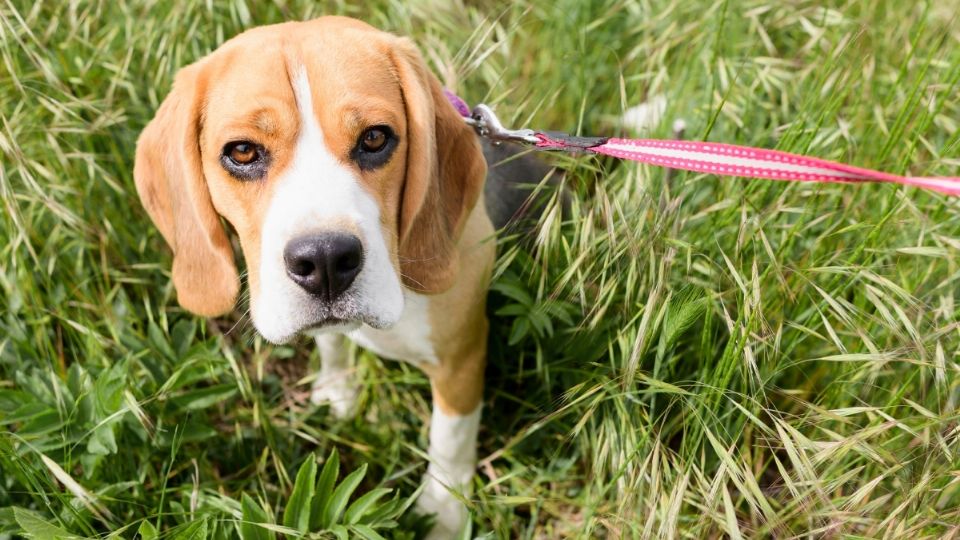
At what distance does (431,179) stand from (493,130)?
1.19 feet

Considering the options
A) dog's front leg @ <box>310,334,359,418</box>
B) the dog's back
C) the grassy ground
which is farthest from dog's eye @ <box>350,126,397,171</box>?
dog's front leg @ <box>310,334,359,418</box>

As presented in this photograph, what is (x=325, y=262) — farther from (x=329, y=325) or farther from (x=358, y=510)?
(x=358, y=510)

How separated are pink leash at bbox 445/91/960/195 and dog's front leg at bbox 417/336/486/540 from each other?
0.82 metres

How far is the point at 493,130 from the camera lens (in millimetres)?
2486

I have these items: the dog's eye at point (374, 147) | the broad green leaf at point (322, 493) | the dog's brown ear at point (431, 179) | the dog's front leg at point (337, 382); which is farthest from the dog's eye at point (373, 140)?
the dog's front leg at point (337, 382)

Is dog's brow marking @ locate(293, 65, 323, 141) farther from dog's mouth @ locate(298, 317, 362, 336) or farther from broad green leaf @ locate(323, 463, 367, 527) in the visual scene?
broad green leaf @ locate(323, 463, 367, 527)

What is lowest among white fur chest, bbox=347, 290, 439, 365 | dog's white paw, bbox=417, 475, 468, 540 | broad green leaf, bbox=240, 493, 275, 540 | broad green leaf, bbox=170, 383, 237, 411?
dog's white paw, bbox=417, 475, 468, 540

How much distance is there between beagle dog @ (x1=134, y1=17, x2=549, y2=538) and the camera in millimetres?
1949

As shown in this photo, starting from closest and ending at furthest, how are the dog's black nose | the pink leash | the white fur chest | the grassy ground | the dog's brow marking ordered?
the pink leash < the dog's black nose < the dog's brow marking < the grassy ground < the white fur chest

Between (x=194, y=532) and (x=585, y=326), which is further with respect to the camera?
(x=585, y=326)

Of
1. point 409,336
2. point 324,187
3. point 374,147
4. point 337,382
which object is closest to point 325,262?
point 324,187

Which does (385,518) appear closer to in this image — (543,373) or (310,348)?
(543,373)

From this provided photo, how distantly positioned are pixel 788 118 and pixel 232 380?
2.52 metres

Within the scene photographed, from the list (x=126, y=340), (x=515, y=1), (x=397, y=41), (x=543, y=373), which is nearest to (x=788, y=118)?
(x=515, y=1)
